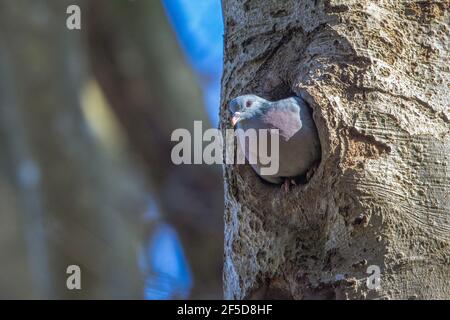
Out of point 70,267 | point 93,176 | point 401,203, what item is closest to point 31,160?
point 93,176

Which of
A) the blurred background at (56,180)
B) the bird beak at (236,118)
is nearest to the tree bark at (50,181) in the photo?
the blurred background at (56,180)

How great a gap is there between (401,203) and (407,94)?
0.96 feet

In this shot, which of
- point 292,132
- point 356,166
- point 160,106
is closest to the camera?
point 356,166

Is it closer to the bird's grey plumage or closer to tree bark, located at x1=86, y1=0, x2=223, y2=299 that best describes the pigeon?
the bird's grey plumage

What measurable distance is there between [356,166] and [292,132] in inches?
8.2

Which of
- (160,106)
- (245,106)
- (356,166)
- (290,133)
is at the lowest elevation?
(356,166)

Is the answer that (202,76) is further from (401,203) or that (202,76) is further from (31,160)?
(401,203)

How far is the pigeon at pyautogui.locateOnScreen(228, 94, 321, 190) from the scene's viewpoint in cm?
205

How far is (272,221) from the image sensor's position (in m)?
2.12

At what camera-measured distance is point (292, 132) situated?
206 cm

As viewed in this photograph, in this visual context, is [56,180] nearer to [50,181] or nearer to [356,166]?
[50,181]

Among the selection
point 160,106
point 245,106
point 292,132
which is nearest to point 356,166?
point 292,132

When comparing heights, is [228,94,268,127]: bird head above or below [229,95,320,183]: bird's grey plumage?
above

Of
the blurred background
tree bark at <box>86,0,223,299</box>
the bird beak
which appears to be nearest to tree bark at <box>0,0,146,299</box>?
the blurred background
